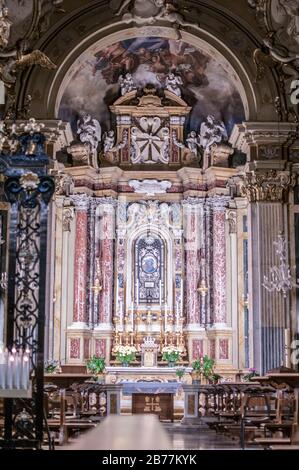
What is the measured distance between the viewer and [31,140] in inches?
414

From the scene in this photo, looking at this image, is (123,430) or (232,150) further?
(232,150)

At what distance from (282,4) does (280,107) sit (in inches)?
90.1

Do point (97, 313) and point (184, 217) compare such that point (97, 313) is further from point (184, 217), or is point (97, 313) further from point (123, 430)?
point (123, 430)

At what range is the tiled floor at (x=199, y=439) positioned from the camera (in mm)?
12781

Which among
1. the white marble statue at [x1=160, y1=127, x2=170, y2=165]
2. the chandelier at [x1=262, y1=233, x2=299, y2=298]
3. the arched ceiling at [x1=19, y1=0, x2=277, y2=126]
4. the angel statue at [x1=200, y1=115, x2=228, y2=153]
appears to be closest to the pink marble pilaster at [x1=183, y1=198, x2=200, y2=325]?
the white marble statue at [x1=160, y1=127, x2=170, y2=165]

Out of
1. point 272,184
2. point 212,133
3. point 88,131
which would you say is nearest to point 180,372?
point 272,184

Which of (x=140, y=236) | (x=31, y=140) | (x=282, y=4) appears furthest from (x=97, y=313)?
(x=31, y=140)

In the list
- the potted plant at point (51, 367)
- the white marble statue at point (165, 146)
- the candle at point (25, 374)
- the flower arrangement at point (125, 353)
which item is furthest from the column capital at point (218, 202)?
the candle at point (25, 374)

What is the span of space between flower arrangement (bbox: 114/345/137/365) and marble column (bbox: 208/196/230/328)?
2336mm

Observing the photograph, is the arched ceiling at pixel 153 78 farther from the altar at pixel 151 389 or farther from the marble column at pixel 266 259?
the altar at pixel 151 389

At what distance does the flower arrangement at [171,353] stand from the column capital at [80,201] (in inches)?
176

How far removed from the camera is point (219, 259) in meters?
24.3

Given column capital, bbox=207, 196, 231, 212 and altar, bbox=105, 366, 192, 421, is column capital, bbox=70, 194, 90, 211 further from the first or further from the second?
altar, bbox=105, 366, 192, 421
